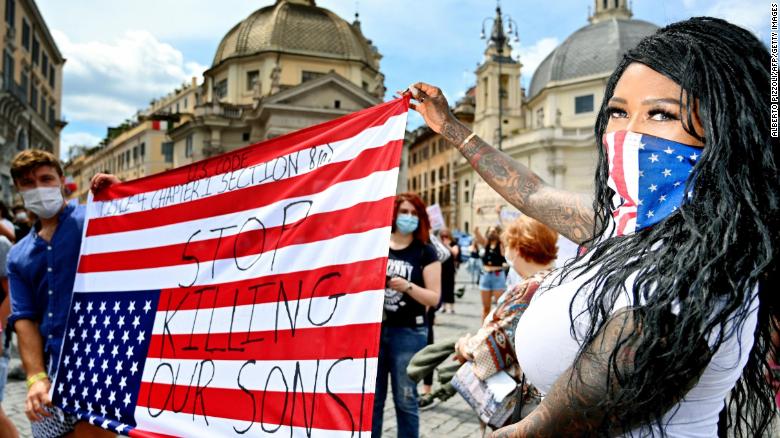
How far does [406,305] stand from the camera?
3.96m

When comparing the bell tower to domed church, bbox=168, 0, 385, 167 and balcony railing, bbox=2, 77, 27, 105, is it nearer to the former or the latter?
domed church, bbox=168, 0, 385, 167

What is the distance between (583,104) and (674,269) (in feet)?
172

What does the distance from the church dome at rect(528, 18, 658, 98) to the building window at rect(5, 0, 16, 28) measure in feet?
138

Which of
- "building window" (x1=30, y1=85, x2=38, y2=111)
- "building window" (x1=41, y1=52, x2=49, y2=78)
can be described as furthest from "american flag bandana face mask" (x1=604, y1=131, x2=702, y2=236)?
"building window" (x1=41, y1=52, x2=49, y2=78)

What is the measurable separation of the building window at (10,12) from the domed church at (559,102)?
98.0ft

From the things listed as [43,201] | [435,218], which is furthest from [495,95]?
[43,201]

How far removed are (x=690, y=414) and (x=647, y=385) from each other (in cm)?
20

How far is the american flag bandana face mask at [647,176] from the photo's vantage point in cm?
123

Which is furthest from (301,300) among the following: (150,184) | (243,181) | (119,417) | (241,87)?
(241,87)

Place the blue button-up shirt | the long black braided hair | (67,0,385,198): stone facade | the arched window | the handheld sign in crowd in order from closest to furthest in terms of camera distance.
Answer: the long black braided hair
the blue button-up shirt
the handheld sign in crowd
the arched window
(67,0,385,198): stone facade

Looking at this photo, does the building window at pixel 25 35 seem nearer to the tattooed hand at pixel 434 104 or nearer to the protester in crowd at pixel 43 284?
the protester in crowd at pixel 43 284

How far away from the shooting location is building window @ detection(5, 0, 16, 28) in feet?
101

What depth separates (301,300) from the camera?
90.0 inches

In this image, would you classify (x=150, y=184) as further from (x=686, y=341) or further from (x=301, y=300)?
(x=686, y=341)
